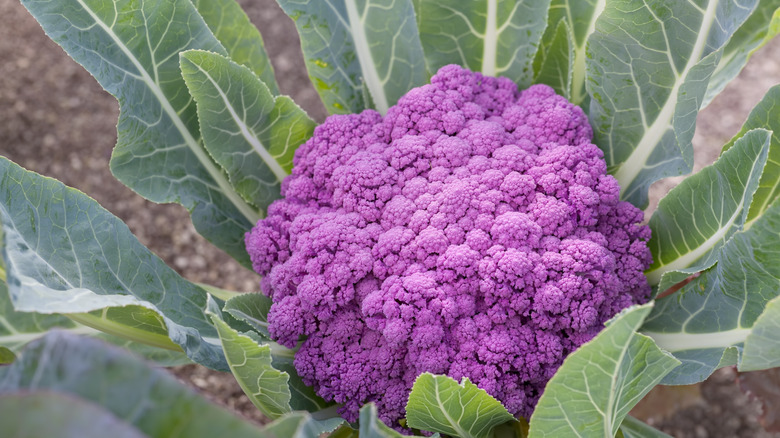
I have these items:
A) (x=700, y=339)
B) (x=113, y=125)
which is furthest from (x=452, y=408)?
(x=113, y=125)

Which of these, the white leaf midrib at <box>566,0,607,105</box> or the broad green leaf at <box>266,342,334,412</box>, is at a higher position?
the white leaf midrib at <box>566,0,607,105</box>

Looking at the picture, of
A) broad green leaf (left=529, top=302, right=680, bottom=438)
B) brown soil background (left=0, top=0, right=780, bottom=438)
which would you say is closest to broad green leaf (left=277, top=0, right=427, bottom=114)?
broad green leaf (left=529, top=302, right=680, bottom=438)

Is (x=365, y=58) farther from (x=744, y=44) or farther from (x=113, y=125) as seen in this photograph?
(x=113, y=125)

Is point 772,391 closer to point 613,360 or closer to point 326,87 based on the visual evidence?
point 613,360

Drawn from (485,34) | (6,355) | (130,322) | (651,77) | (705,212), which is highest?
(485,34)

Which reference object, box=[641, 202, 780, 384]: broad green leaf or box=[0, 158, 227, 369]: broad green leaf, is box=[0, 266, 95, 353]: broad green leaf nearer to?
box=[0, 158, 227, 369]: broad green leaf

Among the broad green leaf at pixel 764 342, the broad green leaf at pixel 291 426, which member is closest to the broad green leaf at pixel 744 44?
the broad green leaf at pixel 764 342

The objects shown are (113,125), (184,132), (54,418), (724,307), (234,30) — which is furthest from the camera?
(113,125)
